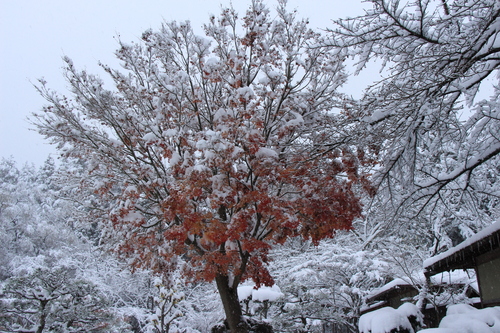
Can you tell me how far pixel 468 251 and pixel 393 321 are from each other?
186cm

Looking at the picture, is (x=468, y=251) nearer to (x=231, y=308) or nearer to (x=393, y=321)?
(x=393, y=321)

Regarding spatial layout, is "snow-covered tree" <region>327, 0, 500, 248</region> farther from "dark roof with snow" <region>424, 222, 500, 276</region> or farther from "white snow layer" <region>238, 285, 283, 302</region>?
"white snow layer" <region>238, 285, 283, 302</region>

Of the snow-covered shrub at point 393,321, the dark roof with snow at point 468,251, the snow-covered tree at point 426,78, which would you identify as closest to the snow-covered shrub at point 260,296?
Result: the snow-covered shrub at point 393,321

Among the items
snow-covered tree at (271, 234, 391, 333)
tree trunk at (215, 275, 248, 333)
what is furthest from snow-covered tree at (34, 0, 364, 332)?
snow-covered tree at (271, 234, 391, 333)

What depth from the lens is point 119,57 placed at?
8.45 m

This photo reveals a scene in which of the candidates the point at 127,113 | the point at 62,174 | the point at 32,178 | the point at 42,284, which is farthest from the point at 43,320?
the point at 32,178

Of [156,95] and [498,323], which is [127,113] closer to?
[156,95]

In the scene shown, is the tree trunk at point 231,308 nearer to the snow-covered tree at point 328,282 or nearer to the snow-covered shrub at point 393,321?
the snow-covered shrub at point 393,321

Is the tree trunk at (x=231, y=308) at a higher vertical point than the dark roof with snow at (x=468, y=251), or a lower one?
lower

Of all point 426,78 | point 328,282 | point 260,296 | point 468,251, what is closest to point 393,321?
point 468,251

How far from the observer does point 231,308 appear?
785 centimetres

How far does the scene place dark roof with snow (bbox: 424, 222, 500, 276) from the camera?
4.83 metres

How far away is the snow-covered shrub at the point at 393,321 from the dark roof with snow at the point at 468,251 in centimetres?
100

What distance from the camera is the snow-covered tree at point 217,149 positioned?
6.39 metres
